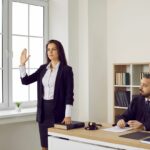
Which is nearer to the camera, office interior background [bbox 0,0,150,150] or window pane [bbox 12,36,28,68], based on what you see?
window pane [bbox 12,36,28,68]

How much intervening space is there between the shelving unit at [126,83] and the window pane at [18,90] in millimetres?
1439

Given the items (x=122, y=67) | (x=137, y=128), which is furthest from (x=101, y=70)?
(x=137, y=128)

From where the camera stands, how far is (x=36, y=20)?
517 centimetres

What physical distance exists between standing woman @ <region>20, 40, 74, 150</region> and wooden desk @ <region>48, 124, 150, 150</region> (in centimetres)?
45

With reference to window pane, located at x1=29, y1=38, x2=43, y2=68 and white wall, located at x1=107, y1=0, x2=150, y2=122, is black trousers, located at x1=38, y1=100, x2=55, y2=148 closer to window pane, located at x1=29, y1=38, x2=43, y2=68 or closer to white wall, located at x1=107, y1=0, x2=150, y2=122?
window pane, located at x1=29, y1=38, x2=43, y2=68

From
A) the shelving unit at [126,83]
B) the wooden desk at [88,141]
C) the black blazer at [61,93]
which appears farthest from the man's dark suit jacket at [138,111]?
the shelving unit at [126,83]

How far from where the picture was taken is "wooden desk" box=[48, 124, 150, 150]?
2.41 meters

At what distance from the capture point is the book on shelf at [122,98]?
16.3 ft

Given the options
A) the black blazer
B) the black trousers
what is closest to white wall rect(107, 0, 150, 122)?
the black blazer

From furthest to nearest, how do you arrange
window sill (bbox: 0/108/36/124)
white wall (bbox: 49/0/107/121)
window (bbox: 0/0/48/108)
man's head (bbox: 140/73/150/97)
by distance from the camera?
white wall (bbox: 49/0/107/121) → window (bbox: 0/0/48/108) → window sill (bbox: 0/108/36/124) → man's head (bbox: 140/73/150/97)

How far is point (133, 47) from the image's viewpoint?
5098 mm

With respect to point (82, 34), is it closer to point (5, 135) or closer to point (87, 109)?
point (87, 109)

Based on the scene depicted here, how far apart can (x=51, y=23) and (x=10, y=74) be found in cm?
117

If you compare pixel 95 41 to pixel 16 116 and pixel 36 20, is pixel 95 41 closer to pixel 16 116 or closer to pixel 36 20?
pixel 36 20
